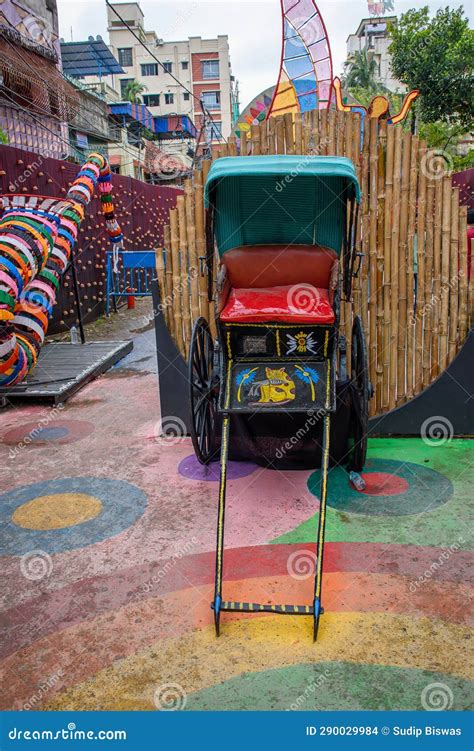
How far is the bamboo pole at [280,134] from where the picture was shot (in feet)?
17.0

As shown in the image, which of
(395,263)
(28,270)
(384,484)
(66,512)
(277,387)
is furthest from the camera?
(28,270)

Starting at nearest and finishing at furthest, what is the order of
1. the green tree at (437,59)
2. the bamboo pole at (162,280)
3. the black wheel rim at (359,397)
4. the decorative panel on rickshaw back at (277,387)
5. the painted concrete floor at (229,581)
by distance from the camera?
the painted concrete floor at (229,581) → the decorative panel on rickshaw back at (277,387) → the black wheel rim at (359,397) → the bamboo pole at (162,280) → the green tree at (437,59)

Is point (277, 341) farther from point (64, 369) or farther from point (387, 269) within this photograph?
point (64, 369)

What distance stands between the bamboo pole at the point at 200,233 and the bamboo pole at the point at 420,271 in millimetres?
1898

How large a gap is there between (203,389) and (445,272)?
7.83ft

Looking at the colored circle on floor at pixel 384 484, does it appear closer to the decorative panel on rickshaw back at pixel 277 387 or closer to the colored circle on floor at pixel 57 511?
the decorative panel on rickshaw back at pixel 277 387

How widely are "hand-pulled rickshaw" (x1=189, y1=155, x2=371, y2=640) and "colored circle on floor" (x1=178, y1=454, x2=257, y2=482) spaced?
8cm

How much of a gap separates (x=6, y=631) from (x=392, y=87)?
7374cm

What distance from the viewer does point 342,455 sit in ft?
16.2

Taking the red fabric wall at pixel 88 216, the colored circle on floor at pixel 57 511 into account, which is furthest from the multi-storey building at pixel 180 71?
the colored circle on floor at pixel 57 511

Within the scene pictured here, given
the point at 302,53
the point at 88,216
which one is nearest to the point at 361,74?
the point at 88,216

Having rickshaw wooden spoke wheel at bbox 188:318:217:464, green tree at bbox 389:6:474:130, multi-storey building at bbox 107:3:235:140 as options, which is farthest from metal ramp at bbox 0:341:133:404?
multi-storey building at bbox 107:3:235:140

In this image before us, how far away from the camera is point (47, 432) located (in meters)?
6.10

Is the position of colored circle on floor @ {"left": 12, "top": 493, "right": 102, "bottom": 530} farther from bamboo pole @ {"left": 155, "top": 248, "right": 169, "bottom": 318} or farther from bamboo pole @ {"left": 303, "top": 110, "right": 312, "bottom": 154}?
bamboo pole @ {"left": 303, "top": 110, "right": 312, "bottom": 154}
